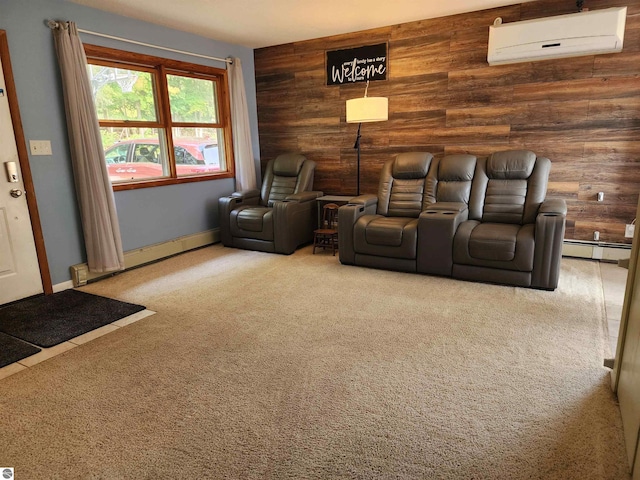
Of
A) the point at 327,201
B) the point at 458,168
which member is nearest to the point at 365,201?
the point at 327,201

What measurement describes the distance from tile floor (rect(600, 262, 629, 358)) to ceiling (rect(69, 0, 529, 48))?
266cm

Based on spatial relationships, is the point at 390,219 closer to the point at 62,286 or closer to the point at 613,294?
the point at 613,294

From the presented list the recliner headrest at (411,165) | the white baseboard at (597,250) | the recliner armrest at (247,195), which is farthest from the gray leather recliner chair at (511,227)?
the recliner armrest at (247,195)

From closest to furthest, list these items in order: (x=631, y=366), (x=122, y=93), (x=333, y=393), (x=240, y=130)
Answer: (x=631, y=366), (x=333, y=393), (x=122, y=93), (x=240, y=130)

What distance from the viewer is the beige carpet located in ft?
5.34

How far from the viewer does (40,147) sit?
3.43 metres

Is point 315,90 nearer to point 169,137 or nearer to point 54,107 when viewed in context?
point 169,137

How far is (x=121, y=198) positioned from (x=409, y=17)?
3.49 meters

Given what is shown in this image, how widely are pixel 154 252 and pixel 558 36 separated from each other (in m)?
4.41

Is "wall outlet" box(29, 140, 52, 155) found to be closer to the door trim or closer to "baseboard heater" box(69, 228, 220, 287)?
the door trim

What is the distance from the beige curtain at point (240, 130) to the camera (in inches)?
204

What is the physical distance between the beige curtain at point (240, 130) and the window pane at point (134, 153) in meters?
0.98

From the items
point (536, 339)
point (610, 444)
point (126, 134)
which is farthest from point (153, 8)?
point (610, 444)

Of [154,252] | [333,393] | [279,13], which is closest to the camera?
[333,393]
